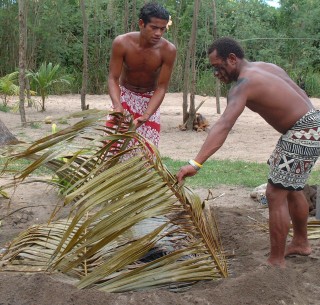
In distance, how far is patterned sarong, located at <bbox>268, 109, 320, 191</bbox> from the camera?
3920 mm

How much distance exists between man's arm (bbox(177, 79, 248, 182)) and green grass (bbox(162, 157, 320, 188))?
11.8 feet

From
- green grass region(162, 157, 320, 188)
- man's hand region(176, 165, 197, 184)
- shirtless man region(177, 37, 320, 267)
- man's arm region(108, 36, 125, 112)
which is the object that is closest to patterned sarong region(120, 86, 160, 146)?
man's arm region(108, 36, 125, 112)

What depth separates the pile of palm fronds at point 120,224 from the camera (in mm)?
3010

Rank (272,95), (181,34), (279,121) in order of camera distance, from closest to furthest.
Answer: (272,95)
(279,121)
(181,34)

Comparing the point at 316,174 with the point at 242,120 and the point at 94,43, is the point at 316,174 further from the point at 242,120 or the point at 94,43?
the point at 94,43

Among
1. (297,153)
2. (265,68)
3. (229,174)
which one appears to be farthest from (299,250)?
(229,174)

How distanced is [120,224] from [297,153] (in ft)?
4.66

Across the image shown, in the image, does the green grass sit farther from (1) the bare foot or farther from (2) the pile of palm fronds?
(2) the pile of palm fronds

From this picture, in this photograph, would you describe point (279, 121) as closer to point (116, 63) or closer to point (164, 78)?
point (164, 78)

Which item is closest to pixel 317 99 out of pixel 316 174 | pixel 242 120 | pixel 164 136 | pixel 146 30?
pixel 242 120

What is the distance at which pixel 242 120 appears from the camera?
49.6 ft

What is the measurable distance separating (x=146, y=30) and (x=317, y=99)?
16174 millimetres

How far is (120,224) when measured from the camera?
9.91 feet

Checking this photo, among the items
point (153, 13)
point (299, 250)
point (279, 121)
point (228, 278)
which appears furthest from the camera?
point (153, 13)
